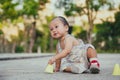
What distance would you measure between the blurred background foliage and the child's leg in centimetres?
1896

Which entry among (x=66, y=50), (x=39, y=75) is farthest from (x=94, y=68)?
(x=39, y=75)

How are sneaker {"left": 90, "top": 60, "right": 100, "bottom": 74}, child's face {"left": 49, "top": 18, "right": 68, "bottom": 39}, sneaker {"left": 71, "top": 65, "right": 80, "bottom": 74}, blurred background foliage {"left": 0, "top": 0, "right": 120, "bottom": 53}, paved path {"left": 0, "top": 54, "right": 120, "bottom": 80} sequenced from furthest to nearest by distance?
blurred background foliage {"left": 0, "top": 0, "right": 120, "bottom": 53}
child's face {"left": 49, "top": 18, "right": 68, "bottom": 39}
sneaker {"left": 71, "top": 65, "right": 80, "bottom": 74}
sneaker {"left": 90, "top": 60, "right": 100, "bottom": 74}
paved path {"left": 0, "top": 54, "right": 120, "bottom": 80}

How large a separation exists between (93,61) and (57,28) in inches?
32.3

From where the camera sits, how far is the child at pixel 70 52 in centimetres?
693

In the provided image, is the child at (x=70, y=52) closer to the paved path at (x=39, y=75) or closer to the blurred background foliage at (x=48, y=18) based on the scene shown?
the paved path at (x=39, y=75)

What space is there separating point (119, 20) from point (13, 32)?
68.4 ft

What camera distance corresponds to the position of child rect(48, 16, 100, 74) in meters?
6.93

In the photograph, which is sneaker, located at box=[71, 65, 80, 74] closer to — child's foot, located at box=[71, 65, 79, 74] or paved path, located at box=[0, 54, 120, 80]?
child's foot, located at box=[71, 65, 79, 74]

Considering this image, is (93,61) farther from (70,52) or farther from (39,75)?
(39,75)

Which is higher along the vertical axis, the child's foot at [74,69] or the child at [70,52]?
the child at [70,52]

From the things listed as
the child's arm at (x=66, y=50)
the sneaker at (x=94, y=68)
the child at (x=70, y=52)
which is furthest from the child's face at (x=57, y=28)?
the sneaker at (x=94, y=68)

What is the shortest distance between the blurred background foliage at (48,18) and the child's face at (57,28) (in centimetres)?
1887

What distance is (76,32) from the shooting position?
90812mm

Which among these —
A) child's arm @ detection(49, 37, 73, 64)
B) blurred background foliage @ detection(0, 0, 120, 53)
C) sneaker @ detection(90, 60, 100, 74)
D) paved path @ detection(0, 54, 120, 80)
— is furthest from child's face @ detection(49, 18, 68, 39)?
blurred background foliage @ detection(0, 0, 120, 53)
